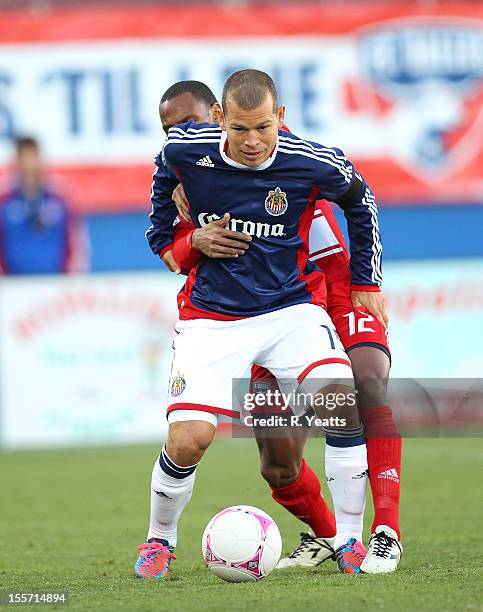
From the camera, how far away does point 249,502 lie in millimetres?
8852

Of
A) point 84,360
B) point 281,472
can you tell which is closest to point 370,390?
point 281,472

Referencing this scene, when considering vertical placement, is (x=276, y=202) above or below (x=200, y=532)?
above

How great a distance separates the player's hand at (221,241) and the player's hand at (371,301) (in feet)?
2.22

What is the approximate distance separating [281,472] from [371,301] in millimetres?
933

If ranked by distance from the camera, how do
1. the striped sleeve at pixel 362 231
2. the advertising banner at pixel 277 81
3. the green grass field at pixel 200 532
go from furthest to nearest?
the advertising banner at pixel 277 81
the striped sleeve at pixel 362 231
the green grass field at pixel 200 532

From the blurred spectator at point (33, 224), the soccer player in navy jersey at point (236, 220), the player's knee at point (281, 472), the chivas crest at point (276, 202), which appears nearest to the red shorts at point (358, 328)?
the soccer player in navy jersey at point (236, 220)

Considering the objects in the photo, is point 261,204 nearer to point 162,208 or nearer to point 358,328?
point 162,208

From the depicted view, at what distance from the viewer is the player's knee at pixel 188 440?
18.6 ft

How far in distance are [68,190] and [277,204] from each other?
10713mm

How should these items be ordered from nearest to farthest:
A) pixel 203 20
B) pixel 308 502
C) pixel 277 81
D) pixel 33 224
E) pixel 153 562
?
pixel 153 562 → pixel 308 502 → pixel 33 224 → pixel 277 81 → pixel 203 20

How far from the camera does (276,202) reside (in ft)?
19.2

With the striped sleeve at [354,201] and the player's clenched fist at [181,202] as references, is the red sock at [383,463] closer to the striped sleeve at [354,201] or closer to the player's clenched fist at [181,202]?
the striped sleeve at [354,201]

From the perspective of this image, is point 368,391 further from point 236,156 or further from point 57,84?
point 57,84

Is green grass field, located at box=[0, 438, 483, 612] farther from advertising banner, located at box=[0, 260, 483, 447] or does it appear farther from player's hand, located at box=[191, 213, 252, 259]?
player's hand, located at box=[191, 213, 252, 259]
